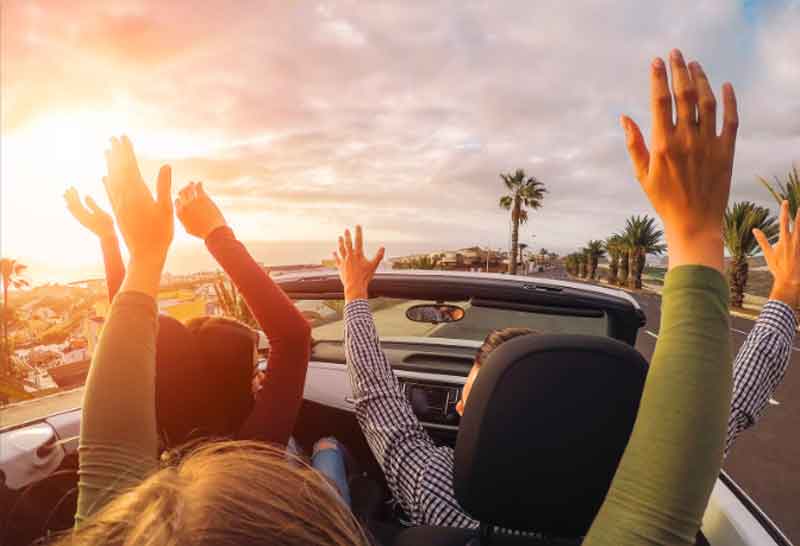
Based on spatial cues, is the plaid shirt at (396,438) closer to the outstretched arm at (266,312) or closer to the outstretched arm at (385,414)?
the outstretched arm at (385,414)

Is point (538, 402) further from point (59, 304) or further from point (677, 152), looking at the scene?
point (59, 304)

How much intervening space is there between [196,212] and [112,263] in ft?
1.21

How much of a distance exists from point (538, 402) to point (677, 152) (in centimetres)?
64

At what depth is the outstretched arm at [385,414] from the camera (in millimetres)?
1693

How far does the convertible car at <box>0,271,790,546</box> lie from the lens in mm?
1689

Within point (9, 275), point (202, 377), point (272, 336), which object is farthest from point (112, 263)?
point (9, 275)

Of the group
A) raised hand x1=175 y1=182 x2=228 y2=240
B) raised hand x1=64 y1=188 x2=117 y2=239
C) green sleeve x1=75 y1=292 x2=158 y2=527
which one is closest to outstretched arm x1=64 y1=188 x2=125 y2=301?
raised hand x1=64 y1=188 x2=117 y2=239

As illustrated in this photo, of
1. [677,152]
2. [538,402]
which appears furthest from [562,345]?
[677,152]

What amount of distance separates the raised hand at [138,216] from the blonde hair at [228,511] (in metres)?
0.52

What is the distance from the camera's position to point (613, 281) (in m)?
80.6

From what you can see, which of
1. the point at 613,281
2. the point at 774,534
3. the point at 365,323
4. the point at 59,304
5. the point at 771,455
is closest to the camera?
the point at 774,534

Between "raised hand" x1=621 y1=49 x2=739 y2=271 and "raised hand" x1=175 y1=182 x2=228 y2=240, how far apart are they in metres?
1.24

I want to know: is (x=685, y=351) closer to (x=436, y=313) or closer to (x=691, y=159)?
(x=691, y=159)

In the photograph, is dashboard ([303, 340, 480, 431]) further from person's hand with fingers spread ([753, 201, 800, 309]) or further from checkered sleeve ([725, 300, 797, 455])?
person's hand with fingers spread ([753, 201, 800, 309])
